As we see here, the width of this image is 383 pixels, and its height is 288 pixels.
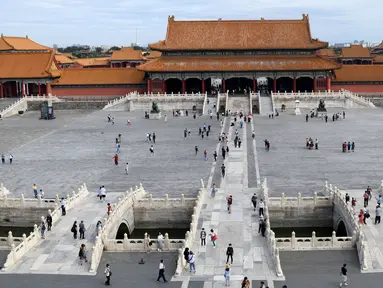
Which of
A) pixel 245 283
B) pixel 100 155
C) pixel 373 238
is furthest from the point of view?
pixel 100 155

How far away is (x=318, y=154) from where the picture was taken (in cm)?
5084

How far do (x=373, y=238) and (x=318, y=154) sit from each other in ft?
70.8

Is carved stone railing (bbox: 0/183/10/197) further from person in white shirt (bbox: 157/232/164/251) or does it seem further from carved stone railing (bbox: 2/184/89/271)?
person in white shirt (bbox: 157/232/164/251)

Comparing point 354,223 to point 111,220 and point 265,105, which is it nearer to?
point 111,220

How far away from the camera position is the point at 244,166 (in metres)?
46.1

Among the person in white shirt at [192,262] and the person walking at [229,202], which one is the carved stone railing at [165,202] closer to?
the person walking at [229,202]

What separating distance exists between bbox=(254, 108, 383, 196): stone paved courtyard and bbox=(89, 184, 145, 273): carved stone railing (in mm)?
9279

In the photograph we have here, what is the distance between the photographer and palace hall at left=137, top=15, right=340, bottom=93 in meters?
86.9

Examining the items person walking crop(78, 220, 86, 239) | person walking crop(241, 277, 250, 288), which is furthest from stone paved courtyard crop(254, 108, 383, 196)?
person walking crop(241, 277, 250, 288)

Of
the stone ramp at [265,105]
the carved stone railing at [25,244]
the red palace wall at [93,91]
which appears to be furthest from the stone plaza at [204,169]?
the red palace wall at [93,91]

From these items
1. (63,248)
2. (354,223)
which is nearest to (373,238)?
(354,223)

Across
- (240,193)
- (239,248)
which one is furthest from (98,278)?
(240,193)

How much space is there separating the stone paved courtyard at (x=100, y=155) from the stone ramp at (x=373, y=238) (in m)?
11.6

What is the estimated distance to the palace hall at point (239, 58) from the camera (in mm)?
86938
